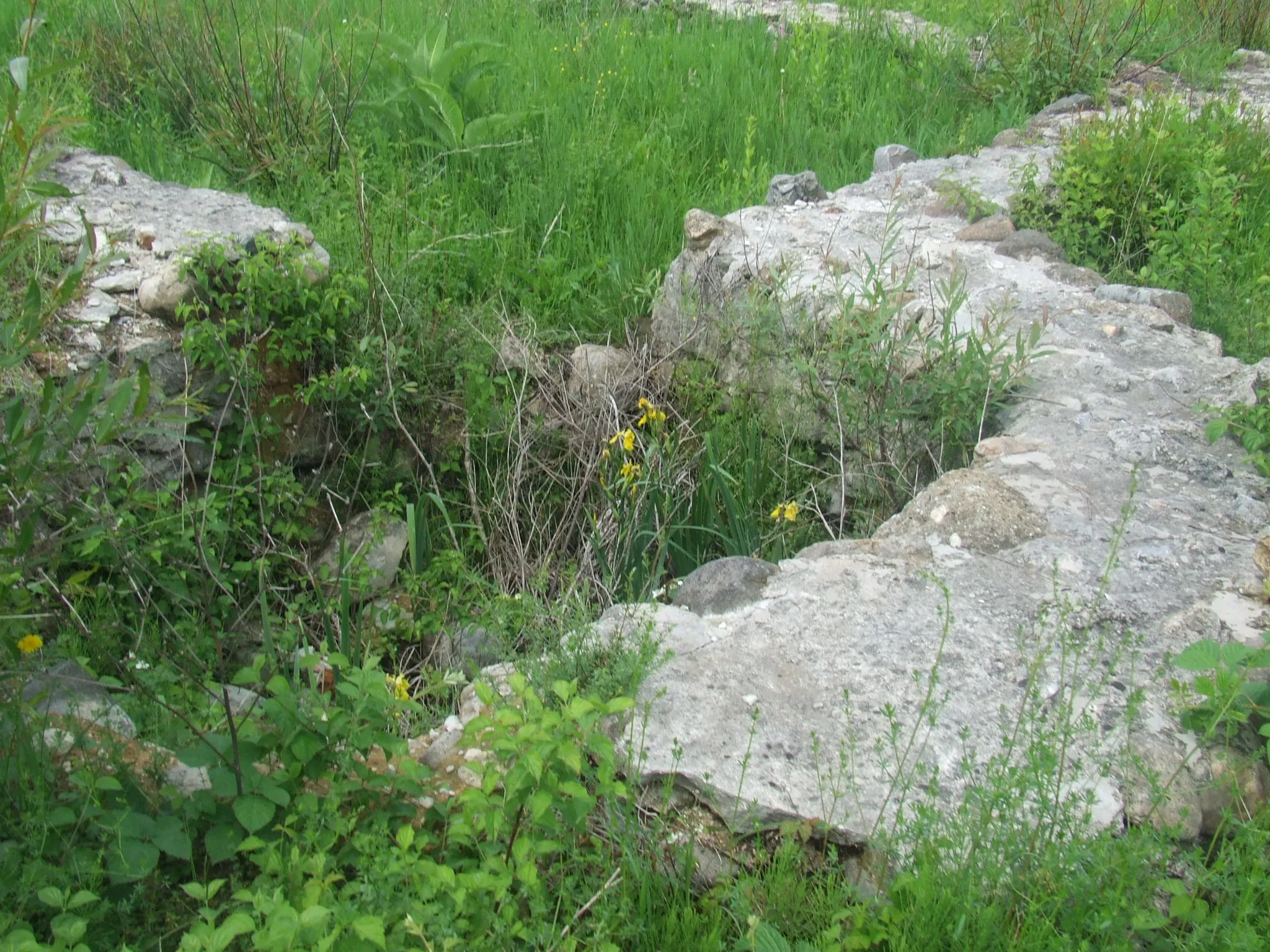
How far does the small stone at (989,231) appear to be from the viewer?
4516 millimetres

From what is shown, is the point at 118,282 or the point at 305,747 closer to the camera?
the point at 305,747

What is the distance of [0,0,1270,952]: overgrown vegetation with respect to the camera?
1.80 m

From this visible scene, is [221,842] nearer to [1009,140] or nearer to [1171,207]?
[1171,207]

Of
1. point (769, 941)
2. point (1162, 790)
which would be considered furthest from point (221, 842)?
point (1162, 790)

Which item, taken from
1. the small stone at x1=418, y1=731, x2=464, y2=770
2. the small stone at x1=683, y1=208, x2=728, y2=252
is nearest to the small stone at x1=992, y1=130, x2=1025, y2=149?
the small stone at x1=683, y1=208, x2=728, y2=252

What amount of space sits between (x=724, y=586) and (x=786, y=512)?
77 centimetres

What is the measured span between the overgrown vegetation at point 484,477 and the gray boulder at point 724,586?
0.31 meters

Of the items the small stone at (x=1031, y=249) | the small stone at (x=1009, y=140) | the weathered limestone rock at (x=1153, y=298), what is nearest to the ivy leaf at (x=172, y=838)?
the weathered limestone rock at (x=1153, y=298)

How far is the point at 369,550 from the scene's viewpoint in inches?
149

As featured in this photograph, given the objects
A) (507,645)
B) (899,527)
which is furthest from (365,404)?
(899,527)

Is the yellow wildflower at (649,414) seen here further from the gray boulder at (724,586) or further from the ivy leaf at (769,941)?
the ivy leaf at (769,941)

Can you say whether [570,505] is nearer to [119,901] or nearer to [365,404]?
[365,404]

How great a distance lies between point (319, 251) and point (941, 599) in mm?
2677

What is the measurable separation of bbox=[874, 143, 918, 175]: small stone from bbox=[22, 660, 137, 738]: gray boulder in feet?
13.8
